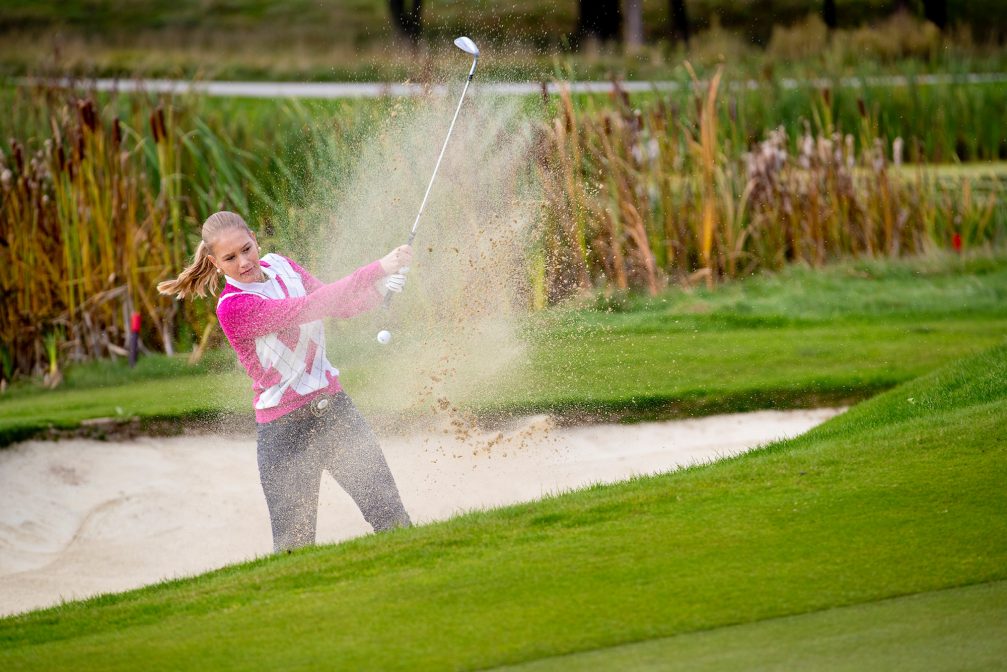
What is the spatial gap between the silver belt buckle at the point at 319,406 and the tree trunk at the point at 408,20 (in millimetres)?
17422

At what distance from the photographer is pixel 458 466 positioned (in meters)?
6.69

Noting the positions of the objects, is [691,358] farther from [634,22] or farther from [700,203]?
[634,22]

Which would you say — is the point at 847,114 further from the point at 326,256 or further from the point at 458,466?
the point at 458,466

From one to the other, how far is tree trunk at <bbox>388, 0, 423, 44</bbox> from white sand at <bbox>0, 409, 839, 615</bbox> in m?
15.4

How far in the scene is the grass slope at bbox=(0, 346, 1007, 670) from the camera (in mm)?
3398

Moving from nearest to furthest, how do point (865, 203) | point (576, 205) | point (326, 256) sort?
point (326, 256), point (576, 205), point (865, 203)

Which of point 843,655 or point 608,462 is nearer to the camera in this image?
point 843,655

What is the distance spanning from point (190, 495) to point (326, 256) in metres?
2.21

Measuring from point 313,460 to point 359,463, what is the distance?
163 mm

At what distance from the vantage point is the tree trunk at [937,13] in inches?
844

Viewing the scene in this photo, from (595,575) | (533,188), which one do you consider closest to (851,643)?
(595,575)

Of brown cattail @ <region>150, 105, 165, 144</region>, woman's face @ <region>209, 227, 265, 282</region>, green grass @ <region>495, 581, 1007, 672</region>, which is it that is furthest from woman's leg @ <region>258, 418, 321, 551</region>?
brown cattail @ <region>150, 105, 165, 144</region>

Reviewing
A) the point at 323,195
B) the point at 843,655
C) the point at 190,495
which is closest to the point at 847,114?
the point at 323,195

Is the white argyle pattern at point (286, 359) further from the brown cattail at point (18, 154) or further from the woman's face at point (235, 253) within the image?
the brown cattail at point (18, 154)
